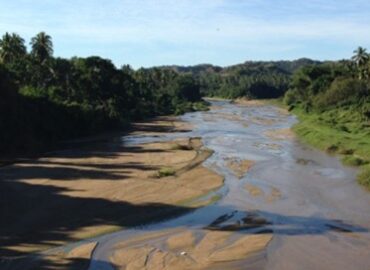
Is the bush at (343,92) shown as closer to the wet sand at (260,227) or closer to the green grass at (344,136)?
the green grass at (344,136)

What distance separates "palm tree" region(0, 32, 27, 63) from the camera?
300 feet

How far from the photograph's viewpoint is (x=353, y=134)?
68000 mm

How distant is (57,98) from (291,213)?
50738 millimetres

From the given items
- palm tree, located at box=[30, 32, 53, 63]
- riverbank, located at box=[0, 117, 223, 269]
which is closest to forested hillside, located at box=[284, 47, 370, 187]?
riverbank, located at box=[0, 117, 223, 269]

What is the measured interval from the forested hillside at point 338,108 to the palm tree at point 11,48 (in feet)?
155

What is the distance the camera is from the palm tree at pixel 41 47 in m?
94.3

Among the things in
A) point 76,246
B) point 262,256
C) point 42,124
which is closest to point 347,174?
point 262,256

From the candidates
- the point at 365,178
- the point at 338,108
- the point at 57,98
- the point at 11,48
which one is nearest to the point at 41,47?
the point at 11,48

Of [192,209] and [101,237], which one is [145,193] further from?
[101,237]

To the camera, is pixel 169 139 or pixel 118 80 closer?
pixel 169 139

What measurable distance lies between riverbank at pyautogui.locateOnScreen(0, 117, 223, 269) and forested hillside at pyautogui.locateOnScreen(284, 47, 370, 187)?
46.6 feet

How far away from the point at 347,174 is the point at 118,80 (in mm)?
70224

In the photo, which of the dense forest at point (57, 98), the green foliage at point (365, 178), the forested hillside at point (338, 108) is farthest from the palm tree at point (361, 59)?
the green foliage at point (365, 178)

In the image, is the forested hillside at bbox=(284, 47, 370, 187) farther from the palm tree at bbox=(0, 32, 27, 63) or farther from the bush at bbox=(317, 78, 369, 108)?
the palm tree at bbox=(0, 32, 27, 63)
